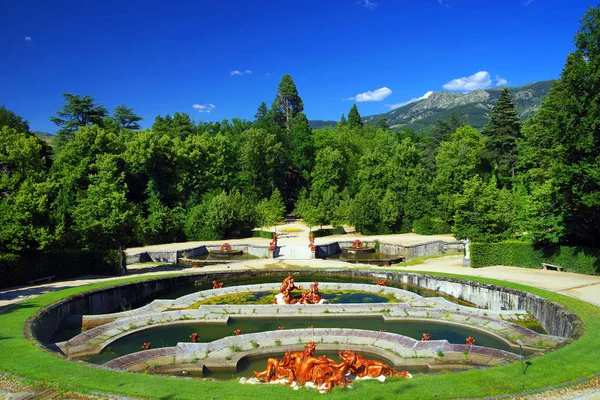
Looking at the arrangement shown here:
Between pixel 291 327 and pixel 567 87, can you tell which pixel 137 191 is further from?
pixel 567 87

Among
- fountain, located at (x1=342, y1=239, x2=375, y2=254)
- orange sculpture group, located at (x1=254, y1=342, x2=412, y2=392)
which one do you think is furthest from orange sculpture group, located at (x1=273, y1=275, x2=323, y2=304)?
fountain, located at (x1=342, y1=239, x2=375, y2=254)

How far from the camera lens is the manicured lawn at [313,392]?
36.2 feet

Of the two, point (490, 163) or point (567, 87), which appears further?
point (490, 163)

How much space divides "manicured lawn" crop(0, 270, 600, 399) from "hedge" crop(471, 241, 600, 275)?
1412cm

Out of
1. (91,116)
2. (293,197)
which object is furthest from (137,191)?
(293,197)

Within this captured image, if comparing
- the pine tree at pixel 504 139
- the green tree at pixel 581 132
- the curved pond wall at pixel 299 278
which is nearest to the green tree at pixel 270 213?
the curved pond wall at pixel 299 278

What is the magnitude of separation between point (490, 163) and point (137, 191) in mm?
52090

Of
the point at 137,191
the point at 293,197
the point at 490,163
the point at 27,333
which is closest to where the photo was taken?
the point at 27,333

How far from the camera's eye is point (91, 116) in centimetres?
6316

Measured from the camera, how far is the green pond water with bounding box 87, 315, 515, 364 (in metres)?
18.4

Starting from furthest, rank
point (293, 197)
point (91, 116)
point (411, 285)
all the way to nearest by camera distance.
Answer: point (293, 197), point (91, 116), point (411, 285)

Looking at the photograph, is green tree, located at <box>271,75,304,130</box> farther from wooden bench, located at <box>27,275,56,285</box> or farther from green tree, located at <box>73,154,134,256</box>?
wooden bench, located at <box>27,275,56,285</box>

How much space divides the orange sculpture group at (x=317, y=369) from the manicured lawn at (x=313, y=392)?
0.65m

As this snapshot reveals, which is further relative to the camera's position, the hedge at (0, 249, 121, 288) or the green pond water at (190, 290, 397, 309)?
the hedge at (0, 249, 121, 288)
